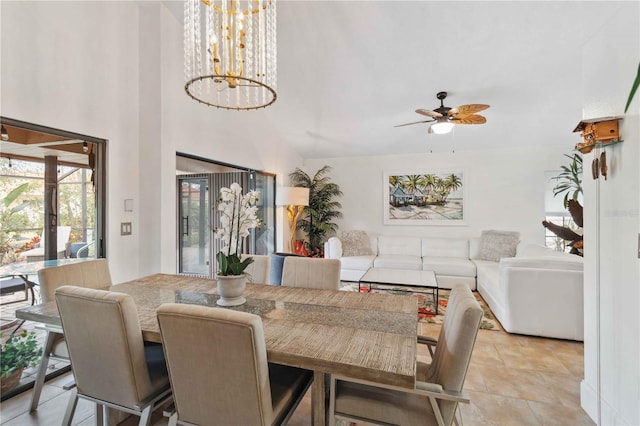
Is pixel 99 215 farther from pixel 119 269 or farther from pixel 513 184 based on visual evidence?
pixel 513 184

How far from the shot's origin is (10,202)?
6.89 feet

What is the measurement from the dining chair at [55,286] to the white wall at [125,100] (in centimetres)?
62

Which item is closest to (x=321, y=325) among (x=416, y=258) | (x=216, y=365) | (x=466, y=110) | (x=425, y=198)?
(x=216, y=365)

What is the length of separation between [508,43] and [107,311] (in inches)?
147

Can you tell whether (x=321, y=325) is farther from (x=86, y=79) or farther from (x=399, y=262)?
(x=399, y=262)

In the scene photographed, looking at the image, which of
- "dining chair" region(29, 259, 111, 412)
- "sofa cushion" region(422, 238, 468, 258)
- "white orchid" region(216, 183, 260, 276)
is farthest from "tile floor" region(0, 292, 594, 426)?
"sofa cushion" region(422, 238, 468, 258)

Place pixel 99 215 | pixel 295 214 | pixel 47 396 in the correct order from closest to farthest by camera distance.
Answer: pixel 47 396
pixel 99 215
pixel 295 214

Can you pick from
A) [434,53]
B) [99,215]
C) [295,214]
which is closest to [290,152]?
[295,214]

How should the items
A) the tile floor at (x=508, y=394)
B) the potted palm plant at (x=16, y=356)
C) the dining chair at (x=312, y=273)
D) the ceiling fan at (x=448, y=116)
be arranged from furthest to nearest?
the ceiling fan at (x=448, y=116)
the dining chair at (x=312, y=273)
the potted palm plant at (x=16, y=356)
the tile floor at (x=508, y=394)

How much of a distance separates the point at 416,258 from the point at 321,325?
4.00 m

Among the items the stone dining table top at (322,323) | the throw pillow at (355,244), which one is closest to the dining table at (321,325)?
the stone dining table top at (322,323)

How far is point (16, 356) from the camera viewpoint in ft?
7.00

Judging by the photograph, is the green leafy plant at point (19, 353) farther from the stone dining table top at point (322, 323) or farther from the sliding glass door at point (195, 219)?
the sliding glass door at point (195, 219)

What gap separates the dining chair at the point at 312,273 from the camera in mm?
2225
